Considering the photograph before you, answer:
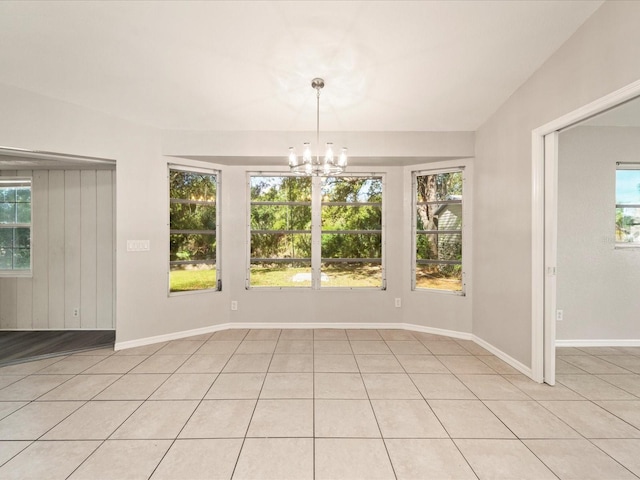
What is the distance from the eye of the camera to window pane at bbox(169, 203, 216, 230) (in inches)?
154

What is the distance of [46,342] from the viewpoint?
3641 millimetres

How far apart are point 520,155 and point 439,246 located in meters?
1.50

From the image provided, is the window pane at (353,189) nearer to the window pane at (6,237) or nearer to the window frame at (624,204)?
the window frame at (624,204)

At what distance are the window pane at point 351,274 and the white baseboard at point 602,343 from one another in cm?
230

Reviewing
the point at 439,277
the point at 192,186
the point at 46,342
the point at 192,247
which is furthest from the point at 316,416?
the point at 46,342

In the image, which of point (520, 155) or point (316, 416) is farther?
point (520, 155)

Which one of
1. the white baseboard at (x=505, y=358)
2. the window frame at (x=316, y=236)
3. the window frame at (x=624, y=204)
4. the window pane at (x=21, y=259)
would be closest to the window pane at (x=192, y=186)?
the window frame at (x=316, y=236)

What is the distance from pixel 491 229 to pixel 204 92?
3.46m

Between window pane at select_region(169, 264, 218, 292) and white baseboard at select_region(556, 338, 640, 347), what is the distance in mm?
4476

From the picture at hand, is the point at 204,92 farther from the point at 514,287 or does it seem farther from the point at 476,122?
the point at 514,287

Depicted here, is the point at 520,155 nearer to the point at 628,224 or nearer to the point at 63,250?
the point at 628,224

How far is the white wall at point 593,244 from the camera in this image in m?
3.54

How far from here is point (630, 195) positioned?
11.8 feet

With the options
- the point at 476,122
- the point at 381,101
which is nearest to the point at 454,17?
the point at 381,101
